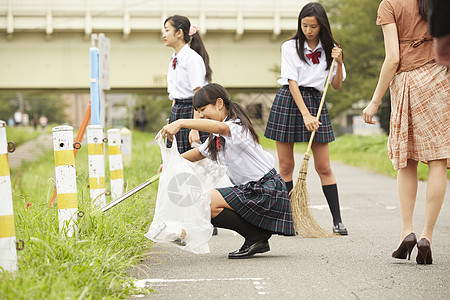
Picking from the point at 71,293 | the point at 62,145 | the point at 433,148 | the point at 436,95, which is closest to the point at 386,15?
the point at 436,95

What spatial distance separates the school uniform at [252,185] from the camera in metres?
5.02

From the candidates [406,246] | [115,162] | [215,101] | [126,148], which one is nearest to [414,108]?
[406,246]

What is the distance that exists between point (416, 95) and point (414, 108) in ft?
0.27

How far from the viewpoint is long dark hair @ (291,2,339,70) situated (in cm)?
604

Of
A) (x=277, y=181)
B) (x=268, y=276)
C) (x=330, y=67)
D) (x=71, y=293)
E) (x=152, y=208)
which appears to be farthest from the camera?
(x=152, y=208)

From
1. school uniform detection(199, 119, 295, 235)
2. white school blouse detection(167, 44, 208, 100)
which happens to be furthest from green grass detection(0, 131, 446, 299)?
white school blouse detection(167, 44, 208, 100)

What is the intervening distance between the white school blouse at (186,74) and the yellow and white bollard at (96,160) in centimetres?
69

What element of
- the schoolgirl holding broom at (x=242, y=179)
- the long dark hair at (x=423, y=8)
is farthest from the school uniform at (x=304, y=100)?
the long dark hair at (x=423, y=8)

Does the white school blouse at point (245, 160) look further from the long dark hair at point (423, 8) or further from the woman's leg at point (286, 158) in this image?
the long dark hair at point (423, 8)

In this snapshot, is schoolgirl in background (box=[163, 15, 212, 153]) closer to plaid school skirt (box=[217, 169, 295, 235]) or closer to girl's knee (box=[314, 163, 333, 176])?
girl's knee (box=[314, 163, 333, 176])

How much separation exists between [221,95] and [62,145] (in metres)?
1.07

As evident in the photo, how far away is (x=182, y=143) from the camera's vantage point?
6.50 metres

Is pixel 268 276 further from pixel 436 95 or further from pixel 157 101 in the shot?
pixel 157 101

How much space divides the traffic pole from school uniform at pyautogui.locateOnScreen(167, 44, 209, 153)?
159 cm
